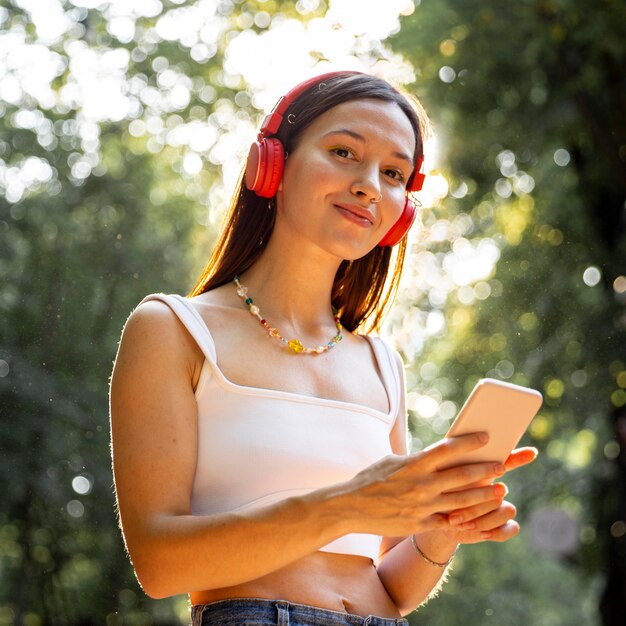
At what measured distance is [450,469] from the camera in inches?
42.5

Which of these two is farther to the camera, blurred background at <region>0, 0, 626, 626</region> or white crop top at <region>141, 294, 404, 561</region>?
blurred background at <region>0, 0, 626, 626</region>

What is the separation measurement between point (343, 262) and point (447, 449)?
626 mm

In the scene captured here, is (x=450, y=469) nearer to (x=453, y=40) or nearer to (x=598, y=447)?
(x=453, y=40)

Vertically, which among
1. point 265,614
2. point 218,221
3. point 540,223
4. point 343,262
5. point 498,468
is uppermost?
point 343,262

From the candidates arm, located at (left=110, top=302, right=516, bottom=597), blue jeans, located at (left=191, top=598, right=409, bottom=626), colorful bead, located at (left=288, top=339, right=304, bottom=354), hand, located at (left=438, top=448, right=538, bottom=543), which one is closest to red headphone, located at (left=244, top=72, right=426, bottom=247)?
colorful bead, located at (left=288, top=339, right=304, bottom=354)

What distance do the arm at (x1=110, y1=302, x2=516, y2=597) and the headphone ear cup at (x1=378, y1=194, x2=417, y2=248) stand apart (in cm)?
49

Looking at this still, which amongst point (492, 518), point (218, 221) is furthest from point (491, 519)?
point (218, 221)

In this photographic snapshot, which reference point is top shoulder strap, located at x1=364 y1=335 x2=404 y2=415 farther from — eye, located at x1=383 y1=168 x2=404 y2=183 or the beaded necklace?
eye, located at x1=383 y1=168 x2=404 y2=183

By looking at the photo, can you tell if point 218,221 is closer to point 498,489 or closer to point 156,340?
point 156,340

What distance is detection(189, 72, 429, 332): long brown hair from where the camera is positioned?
4.80 ft

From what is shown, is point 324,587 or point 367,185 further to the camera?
point 367,185

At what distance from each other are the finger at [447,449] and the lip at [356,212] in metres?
A: 0.43

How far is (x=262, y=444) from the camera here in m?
1.22

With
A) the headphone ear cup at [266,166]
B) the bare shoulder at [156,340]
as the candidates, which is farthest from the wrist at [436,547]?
the headphone ear cup at [266,166]
